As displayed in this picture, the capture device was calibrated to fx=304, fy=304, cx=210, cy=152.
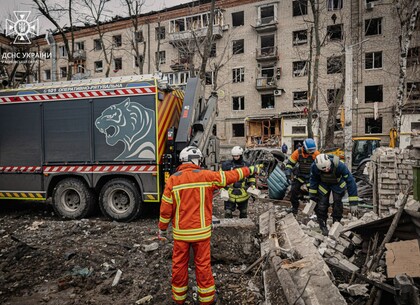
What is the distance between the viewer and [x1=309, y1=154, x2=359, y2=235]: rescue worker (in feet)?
18.0

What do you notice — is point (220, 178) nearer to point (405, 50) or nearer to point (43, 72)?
point (405, 50)

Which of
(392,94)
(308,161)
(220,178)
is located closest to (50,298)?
(220,178)

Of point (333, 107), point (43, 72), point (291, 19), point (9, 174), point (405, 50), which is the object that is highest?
point (291, 19)

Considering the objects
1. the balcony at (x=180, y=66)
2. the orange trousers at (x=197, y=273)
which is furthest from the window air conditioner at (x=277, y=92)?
the orange trousers at (x=197, y=273)

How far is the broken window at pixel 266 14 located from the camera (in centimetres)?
2972

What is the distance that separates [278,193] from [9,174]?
23.3 feet

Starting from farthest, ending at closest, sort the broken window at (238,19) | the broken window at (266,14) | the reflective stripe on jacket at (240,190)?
A: the broken window at (238,19) < the broken window at (266,14) < the reflective stripe on jacket at (240,190)

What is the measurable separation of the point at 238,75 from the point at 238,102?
2750 millimetres

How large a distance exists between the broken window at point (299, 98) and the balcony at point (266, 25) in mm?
6774

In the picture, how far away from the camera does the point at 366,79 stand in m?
26.9

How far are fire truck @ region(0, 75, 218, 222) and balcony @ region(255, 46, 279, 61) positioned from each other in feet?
78.4

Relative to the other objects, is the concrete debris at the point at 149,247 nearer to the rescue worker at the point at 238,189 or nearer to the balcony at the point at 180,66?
the rescue worker at the point at 238,189

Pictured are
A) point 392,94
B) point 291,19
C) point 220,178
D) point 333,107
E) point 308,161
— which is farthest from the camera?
point 291,19

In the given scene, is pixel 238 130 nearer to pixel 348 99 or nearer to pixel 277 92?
pixel 277 92
